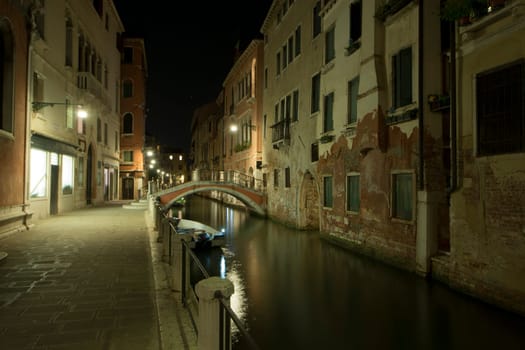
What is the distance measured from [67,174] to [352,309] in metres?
14.9

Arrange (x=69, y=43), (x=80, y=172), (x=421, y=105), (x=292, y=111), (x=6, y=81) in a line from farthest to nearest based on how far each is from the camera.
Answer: (x=292, y=111) → (x=80, y=172) → (x=69, y=43) → (x=6, y=81) → (x=421, y=105)

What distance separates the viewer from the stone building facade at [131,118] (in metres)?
32.9

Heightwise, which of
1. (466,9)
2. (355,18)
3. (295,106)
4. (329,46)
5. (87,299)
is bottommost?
(87,299)

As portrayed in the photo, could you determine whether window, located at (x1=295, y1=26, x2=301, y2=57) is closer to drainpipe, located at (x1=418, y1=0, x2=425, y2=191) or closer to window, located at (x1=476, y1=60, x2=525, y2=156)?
drainpipe, located at (x1=418, y1=0, x2=425, y2=191)

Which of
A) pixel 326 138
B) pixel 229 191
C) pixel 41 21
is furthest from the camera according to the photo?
pixel 229 191

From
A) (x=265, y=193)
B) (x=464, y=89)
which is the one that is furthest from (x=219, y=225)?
(x=464, y=89)

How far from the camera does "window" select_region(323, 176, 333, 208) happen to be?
52.1 ft

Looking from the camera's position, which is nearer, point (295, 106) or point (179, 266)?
point (179, 266)

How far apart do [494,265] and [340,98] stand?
8473 mm

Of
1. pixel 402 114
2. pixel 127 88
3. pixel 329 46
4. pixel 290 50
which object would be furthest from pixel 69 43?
pixel 402 114

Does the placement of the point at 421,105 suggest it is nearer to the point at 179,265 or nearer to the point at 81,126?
the point at 179,265

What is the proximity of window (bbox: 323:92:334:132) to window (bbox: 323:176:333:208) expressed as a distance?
2.09 meters

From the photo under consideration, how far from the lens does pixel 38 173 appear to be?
46.7 feet

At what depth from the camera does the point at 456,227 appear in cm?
858
